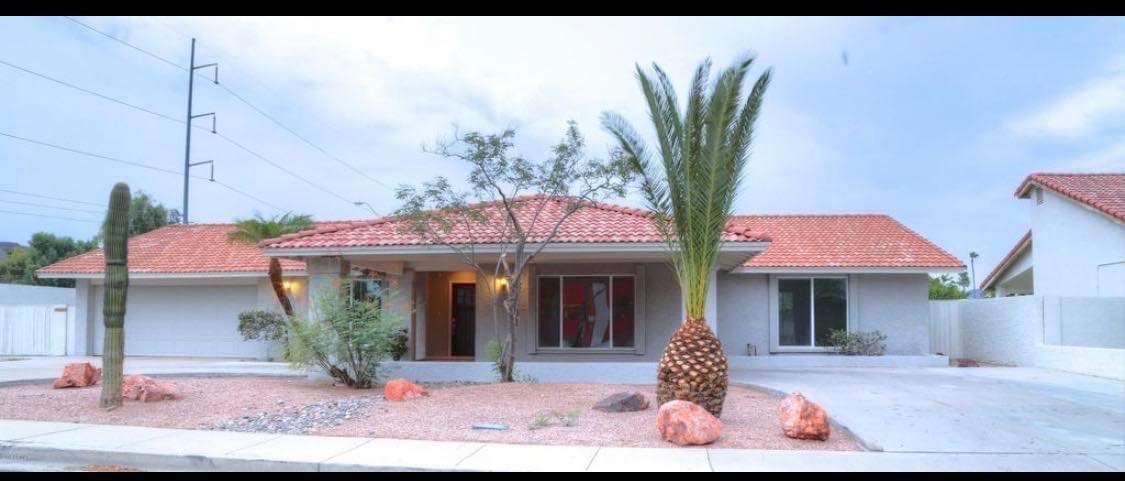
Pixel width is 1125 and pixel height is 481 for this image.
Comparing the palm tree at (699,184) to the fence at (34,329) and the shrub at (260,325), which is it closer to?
the shrub at (260,325)

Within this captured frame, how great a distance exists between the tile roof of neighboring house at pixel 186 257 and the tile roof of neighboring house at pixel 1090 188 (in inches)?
775

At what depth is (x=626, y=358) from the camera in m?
18.9

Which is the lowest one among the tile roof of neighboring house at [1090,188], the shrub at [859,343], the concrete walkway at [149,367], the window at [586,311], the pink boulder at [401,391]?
the concrete walkway at [149,367]

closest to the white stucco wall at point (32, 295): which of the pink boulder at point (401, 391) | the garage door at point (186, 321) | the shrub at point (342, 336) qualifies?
the garage door at point (186, 321)

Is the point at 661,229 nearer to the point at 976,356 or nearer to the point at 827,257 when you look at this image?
the point at 827,257

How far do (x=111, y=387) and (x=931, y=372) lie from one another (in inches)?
598

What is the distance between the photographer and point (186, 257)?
25.1 m

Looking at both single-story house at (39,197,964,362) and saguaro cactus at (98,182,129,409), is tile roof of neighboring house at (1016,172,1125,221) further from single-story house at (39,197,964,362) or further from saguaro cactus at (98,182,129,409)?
saguaro cactus at (98,182,129,409)

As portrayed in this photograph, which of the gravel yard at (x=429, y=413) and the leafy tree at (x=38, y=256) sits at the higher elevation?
the leafy tree at (x=38, y=256)

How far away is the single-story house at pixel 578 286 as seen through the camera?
1728 cm

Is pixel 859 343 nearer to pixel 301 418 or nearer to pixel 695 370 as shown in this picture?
pixel 695 370

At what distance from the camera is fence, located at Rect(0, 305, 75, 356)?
83.1 feet

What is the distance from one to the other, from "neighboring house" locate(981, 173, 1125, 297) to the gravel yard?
36.5 ft

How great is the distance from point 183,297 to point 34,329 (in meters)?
4.85
